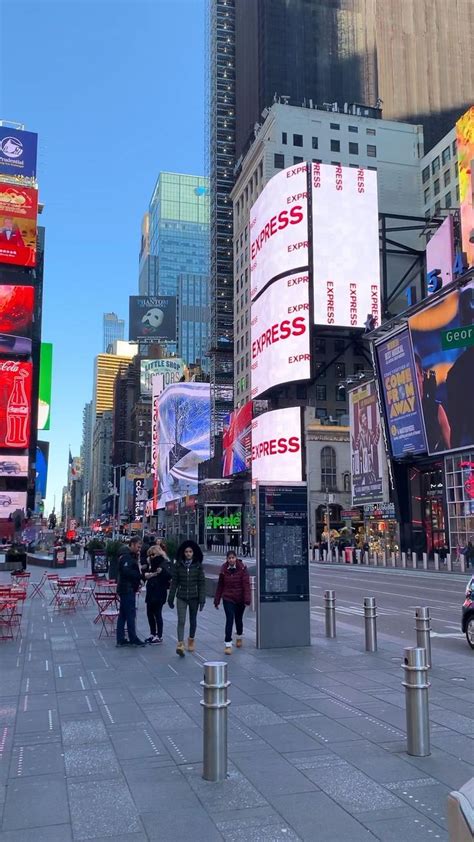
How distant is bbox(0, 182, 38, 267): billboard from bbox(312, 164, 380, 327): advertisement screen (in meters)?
36.4

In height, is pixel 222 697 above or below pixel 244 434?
below

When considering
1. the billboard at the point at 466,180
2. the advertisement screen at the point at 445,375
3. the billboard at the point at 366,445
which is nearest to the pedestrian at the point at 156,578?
the advertisement screen at the point at 445,375

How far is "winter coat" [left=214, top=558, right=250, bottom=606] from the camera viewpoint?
12.4 meters

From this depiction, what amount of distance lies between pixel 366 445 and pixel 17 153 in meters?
58.2

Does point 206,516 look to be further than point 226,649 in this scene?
Yes

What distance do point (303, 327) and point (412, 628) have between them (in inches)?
2228

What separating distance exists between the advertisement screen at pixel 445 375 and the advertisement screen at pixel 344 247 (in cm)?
2549

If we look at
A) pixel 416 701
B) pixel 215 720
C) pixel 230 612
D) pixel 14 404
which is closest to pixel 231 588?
pixel 230 612

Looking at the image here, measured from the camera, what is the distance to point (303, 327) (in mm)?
70688

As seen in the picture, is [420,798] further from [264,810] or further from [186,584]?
[186,584]

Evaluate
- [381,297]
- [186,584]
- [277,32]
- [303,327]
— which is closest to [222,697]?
[186,584]

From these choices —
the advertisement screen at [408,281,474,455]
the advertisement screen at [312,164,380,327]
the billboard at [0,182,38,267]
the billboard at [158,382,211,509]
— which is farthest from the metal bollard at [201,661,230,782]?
the billboard at [158,382,211,509]

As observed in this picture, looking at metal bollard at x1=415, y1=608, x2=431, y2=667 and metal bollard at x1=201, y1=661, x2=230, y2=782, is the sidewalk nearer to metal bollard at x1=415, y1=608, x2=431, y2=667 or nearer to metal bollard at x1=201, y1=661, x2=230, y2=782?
metal bollard at x1=201, y1=661, x2=230, y2=782

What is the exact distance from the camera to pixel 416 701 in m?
6.74
